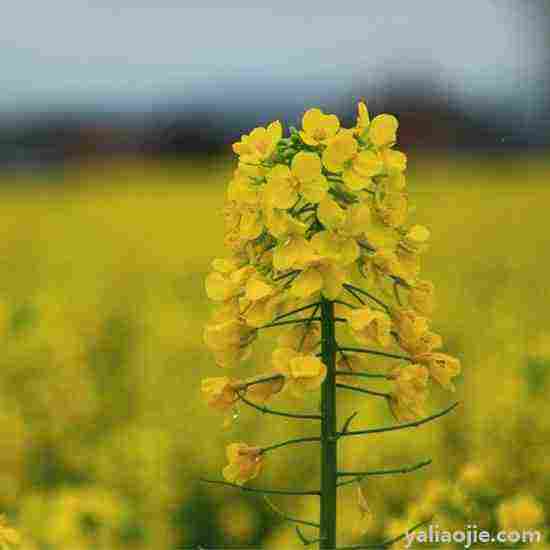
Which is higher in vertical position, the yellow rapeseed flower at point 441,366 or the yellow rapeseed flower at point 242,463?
the yellow rapeseed flower at point 441,366

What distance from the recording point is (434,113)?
1232cm

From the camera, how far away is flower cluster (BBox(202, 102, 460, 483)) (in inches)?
67.8

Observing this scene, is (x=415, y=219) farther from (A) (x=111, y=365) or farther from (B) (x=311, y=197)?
(B) (x=311, y=197)

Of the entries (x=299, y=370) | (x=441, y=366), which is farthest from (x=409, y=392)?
(x=299, y=370)

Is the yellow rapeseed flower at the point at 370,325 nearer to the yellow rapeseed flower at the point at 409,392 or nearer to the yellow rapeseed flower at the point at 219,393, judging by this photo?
the yellow rapeseed flower at the point at 409,392

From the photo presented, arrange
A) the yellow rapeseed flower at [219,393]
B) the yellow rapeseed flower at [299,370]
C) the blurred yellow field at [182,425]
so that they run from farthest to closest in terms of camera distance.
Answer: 1. the blurred yellow field at [182,425]
2. the yellow rapeseed flower at [219,393]
3. the yellow rapeseed flower at [299,370]

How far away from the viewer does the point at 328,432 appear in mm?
1783

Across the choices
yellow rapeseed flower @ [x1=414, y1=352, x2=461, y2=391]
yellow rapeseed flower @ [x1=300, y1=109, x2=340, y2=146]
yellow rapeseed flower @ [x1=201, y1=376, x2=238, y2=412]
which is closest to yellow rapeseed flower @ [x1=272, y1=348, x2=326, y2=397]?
yellow rapeseed flower @ [x1=201, y1=376, x2=238, y2=412]

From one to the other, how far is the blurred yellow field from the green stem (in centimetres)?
93

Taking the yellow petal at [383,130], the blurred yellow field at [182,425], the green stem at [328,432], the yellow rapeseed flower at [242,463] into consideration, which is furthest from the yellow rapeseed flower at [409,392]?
the blurred yellow field at [182,425]

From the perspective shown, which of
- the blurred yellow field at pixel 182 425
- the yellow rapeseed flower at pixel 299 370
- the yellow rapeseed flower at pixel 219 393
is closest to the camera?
the yellow rapeseed flower at pixel 299 370

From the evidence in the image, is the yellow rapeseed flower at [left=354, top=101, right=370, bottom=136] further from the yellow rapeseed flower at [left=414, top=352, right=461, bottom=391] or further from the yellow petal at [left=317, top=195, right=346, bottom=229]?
the yellow rapeseed flower at [left=414, top=352, right=461, bottom=391]

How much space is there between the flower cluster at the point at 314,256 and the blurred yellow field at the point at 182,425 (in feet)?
3.11

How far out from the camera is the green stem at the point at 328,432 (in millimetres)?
1771
